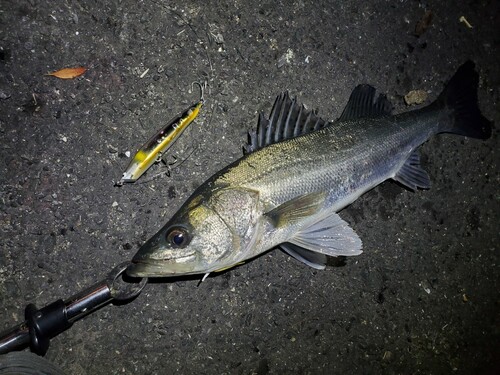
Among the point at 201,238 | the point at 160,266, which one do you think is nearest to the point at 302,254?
the point at 201,238

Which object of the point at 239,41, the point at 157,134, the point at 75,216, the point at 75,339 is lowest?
the point at 75,339

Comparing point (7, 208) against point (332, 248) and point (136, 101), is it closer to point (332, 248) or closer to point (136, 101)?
point (136, 101)

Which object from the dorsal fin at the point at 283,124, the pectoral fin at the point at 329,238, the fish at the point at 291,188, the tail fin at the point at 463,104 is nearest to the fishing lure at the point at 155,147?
the fish at the point at 291,188

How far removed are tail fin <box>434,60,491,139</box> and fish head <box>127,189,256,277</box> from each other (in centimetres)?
229

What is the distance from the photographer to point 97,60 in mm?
2684

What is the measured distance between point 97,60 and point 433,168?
11.0ft

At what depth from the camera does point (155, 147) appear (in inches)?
100

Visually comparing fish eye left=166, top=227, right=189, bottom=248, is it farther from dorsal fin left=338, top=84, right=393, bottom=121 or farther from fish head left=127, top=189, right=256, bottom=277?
dorsal fin left=338, top=84, right=393, bottom=121

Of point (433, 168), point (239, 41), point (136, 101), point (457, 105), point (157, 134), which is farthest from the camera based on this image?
point (433, 168)

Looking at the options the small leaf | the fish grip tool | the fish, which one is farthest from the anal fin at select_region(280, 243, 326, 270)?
the small leaf

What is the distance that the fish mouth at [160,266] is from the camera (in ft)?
7.38

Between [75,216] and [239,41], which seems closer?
[75,216]

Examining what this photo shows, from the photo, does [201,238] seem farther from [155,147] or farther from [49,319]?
[49,319]

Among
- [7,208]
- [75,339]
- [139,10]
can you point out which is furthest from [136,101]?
[75,339]
